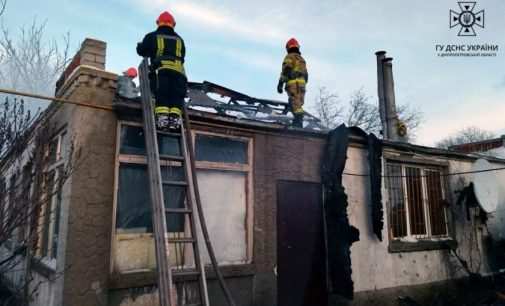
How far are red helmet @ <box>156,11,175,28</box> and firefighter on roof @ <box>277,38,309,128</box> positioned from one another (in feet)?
9.75

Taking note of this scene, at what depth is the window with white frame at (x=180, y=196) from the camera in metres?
4.42

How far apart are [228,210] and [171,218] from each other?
0.90m

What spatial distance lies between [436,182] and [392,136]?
5.78 feet

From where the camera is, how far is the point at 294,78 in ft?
22.6

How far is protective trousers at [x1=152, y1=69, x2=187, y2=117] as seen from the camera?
4.18 meters

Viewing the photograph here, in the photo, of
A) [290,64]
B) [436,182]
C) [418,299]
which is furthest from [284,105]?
[418,299]

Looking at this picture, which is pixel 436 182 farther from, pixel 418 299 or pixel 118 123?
pixel 118 123

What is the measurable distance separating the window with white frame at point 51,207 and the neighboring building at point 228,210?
0.09ft

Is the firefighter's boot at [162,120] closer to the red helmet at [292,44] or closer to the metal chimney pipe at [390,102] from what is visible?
the red helmet at [292,44]

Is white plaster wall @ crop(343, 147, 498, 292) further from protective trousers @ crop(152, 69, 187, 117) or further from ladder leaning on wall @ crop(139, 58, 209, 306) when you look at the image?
protective trousers @ crop(152, 69, 187, 117)

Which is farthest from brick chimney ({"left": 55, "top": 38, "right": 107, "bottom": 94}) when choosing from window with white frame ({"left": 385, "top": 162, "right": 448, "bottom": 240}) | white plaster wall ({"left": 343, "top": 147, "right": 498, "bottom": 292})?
window with white frame ({"left": 385, "top": 162, "right": 448, "bottom": 240})

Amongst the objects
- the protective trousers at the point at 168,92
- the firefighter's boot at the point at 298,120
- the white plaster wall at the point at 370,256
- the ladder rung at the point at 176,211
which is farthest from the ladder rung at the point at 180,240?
the white plaster wall at the point at 370,256

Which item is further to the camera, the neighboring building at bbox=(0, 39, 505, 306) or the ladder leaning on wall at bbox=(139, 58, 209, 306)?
the neighboring building at bbox=(0, 39, 505, 306)

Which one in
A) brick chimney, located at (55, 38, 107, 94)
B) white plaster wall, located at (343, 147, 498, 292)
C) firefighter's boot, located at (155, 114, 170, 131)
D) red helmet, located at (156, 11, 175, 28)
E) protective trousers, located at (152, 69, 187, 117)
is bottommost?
white plaster wall, located at (343, 147, 498, 292)
